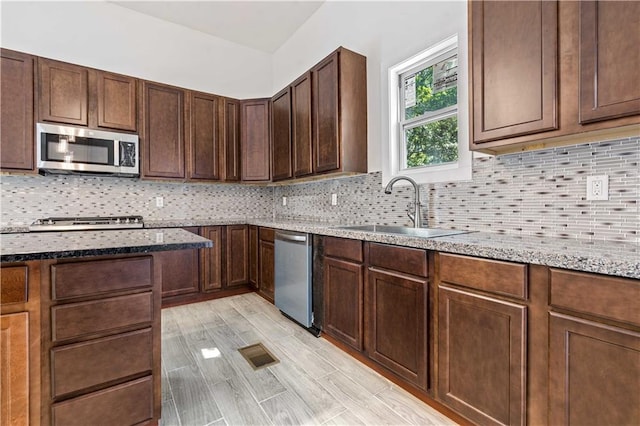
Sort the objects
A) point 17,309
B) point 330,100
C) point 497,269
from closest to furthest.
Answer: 1. point 17,309
2. point 497,269
3. point 330,100

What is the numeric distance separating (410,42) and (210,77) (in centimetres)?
279

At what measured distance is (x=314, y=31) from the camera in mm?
3535

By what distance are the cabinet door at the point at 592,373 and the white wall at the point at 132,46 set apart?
4330mm

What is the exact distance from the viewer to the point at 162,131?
3.34 metres

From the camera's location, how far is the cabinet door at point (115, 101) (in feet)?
9.90

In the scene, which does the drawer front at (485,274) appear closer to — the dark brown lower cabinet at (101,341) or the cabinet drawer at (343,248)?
the cabinet drawer at (343,248)

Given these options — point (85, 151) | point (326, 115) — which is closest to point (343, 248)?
point (326, 115)

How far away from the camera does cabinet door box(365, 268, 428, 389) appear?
1.60 m

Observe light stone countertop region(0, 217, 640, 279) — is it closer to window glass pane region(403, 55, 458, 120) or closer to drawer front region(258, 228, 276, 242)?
window glass pane region(403, 55, 458, 120)

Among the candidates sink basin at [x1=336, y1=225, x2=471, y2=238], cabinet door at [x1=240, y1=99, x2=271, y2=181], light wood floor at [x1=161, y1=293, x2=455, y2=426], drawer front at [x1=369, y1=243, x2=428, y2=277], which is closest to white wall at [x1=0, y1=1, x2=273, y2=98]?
cabinet door at [x1=240, y1=99, x2=271, y2=181]

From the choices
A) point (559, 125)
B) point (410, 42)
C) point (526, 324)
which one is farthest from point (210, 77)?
point (526, 324)

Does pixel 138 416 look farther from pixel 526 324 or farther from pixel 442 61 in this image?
pixel 442 61

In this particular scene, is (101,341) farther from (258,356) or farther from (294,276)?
(294,276)

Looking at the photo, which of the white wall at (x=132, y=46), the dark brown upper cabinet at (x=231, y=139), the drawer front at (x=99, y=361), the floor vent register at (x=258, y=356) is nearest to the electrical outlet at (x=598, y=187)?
the floor vent register at (x=258, y=356)
